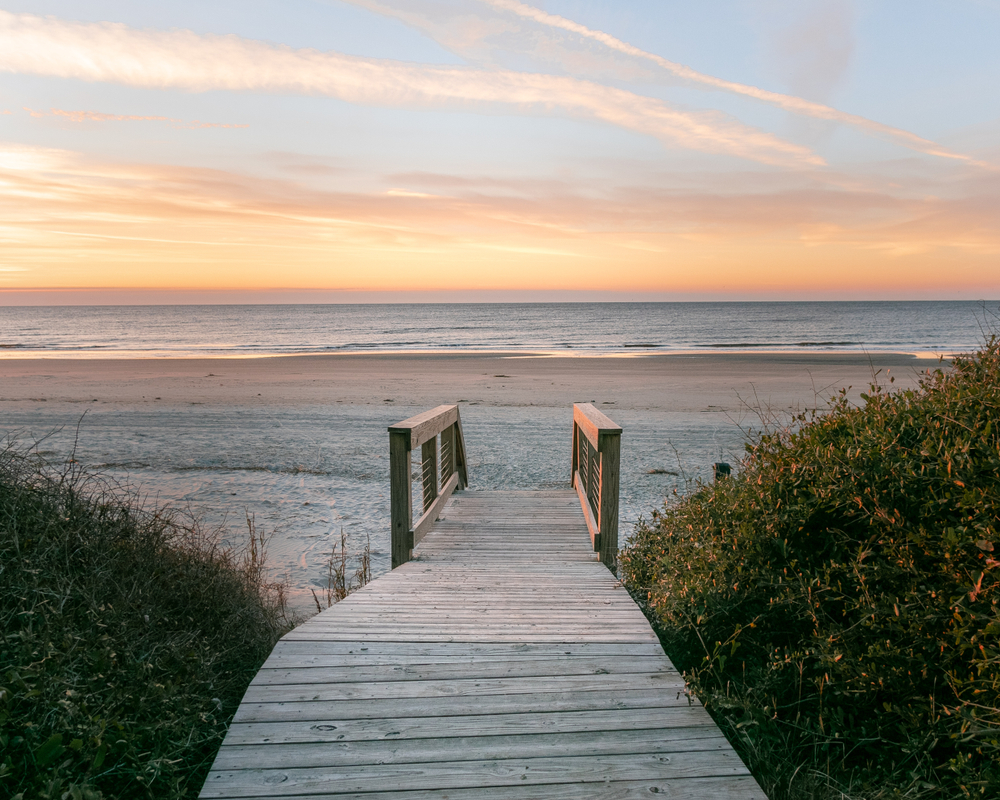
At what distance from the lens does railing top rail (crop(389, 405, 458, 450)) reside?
4344 mm

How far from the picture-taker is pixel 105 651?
2.20 meters

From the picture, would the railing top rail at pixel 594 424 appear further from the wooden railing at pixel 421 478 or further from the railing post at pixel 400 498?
the railing post at pixel 400 498

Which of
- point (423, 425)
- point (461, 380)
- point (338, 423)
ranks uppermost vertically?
point (423, 425)

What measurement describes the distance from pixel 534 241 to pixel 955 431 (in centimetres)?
5549

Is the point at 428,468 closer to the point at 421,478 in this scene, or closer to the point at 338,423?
the point at 421,478

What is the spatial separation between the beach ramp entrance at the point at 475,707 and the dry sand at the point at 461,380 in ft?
32.2

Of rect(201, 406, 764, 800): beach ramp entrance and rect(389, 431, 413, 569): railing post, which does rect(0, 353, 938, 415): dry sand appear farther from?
rect(201, 406, 764, 800): beach ramp entrance

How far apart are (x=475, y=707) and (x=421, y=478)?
344cm

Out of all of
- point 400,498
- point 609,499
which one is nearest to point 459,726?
point 400,498

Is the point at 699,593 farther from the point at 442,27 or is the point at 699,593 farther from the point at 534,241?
the point at 534,241

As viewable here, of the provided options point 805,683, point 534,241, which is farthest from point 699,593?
point 534,241

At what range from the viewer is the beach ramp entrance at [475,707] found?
184cm

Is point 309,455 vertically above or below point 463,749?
below

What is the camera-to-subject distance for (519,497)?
22.0ft
